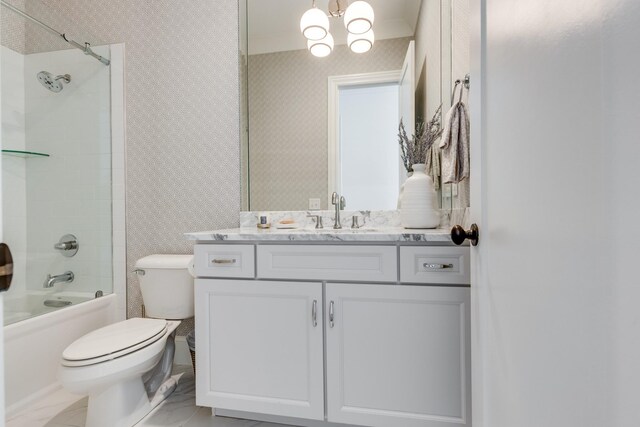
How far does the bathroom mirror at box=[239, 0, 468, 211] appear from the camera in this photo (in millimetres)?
1841

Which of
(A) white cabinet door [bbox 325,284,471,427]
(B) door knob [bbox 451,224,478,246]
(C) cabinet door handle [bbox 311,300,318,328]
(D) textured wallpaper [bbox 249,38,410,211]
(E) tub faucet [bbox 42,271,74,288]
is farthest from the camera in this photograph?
(E) tub faucet [bbox 42,271,74,288]

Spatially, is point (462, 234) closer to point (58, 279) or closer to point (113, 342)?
point (113, 342)

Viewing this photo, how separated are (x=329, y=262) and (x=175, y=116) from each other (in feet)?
4.84

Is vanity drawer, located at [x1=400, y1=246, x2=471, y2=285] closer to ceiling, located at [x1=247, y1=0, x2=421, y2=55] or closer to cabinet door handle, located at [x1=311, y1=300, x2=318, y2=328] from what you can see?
cabinet door handle, located at [x1=311, y1=300, x2=318, y2=328]

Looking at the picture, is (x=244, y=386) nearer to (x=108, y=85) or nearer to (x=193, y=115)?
(x=193, y=115)

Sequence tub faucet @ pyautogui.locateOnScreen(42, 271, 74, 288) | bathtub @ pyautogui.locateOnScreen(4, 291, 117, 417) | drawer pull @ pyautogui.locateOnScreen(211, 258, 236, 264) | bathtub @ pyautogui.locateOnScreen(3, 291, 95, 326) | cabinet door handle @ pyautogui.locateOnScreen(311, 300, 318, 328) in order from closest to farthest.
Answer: cabinet door handle @ pyautogui.locateOnScreen(311, 300, 318, 328) < drawer pull @ pyautogui.locateOnScreen(211, 258, 236, 264) < bathtub @ pyautogui.locateOnScreen(4, 291, 117, 417) < bathtub @ pyautogui.locateOnScreen(3, 291, 95, 326) < tub faucet @ pyautogui.locateOnScreen(42, 271, 74, 288)

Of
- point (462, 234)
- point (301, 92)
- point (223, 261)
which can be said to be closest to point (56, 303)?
point (223, 261)

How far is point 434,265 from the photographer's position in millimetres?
1298

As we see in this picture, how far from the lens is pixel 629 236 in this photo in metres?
0.35

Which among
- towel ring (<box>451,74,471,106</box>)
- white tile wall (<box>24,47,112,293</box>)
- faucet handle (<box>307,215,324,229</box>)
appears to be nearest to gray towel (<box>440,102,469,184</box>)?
towel ring (<box>451,74,471,106</box>)

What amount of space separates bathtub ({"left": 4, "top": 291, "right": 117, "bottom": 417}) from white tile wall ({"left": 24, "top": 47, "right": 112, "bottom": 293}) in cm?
19

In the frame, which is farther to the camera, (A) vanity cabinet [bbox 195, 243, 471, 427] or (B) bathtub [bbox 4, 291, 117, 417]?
(B) bathtub [bbox 4, 291, 117, 417]

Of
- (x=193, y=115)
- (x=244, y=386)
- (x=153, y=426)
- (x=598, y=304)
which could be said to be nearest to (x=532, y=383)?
(x=598, y=304)

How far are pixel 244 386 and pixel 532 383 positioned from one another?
48.4 inches
